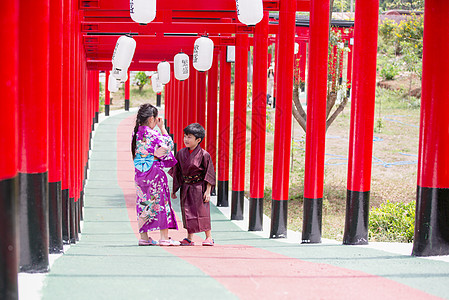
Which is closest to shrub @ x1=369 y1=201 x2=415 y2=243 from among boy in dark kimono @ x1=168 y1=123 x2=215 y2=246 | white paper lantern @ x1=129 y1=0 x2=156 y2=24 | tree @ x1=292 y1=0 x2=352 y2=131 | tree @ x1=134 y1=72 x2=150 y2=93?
tree @ x1=292 y1=0 x2=352 y2=131

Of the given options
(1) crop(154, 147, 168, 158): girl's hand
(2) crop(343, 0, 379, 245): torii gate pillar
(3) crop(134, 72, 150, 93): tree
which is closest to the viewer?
(2) crop(343, 0, 379, 245): torii gate pillar

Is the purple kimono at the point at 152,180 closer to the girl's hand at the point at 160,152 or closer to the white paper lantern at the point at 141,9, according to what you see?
the girl's hand at the point at 160,152

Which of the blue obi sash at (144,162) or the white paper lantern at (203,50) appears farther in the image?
the white paper lantern at (203,50)

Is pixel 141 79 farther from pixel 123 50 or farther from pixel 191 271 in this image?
pixel 191 271

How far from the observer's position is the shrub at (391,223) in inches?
375

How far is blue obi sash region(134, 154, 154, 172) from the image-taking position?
6184mm

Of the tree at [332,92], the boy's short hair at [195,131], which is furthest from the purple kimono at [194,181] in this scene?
the tree at [332,92]

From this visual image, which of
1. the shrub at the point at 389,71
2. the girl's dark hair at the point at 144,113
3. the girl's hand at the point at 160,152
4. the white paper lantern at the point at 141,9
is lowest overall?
the girl's hand at the point at 160,152

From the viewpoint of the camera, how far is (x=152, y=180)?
20.5ft

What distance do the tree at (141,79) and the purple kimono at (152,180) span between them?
34754 millimetres

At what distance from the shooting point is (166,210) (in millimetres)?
6402

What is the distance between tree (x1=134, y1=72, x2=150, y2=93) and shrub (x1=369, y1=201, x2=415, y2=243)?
31.5 metres

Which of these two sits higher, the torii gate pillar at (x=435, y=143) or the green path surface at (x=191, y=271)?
the torii gate pillar at (x=435, y=143)

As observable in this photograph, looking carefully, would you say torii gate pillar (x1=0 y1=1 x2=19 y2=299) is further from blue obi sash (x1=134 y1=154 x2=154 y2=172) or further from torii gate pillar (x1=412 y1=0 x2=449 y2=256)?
torii gate pillar (x1=412 y1=0 x2=449 y2=256)
